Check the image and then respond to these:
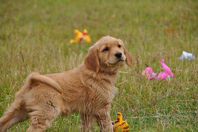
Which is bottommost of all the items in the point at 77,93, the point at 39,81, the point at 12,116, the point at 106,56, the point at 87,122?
the point at 87,122

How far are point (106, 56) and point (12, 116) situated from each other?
4.04ft

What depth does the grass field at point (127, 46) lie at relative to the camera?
6617 mm

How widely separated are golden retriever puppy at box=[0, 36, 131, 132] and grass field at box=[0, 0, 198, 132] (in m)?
0.38

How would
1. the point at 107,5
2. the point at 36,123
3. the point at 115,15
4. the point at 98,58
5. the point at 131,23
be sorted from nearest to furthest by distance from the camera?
the point at 36,123, the point at 98,58, the point at 131,23, the point at 115,15, the point at 107,5

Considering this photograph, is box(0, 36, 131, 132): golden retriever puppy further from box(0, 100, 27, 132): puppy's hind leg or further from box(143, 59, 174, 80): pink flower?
box(143, 59, 174, 80): pink flower

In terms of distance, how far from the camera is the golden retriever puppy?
17.7 ft

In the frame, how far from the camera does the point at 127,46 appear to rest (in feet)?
34.2

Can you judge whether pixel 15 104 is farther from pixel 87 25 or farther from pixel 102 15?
pixel 102 15

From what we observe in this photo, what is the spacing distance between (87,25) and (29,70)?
5614 mm

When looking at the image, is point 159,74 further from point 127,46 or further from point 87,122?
point 127,46

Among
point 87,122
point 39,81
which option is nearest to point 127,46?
point 87,122

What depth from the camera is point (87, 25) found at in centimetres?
1350

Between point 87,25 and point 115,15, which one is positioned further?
point 115,15

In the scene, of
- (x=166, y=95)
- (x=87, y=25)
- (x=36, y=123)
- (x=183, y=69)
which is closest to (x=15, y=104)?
(x=36, y=123)
